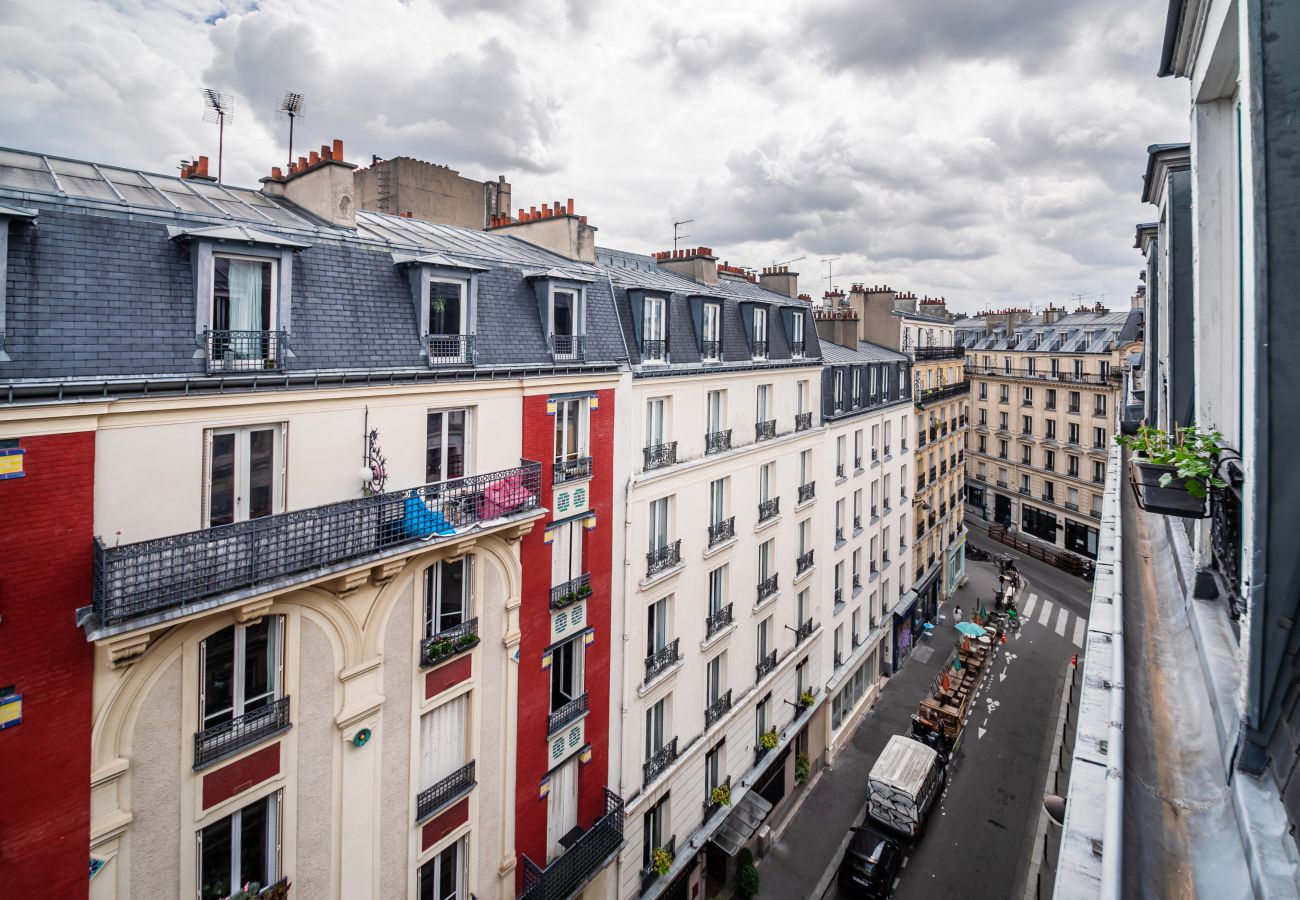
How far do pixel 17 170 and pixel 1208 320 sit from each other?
14906 mm

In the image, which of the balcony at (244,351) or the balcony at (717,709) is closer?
the balcony at (244,351)

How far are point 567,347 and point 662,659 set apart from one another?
8871 mm

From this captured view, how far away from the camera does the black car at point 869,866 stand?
20.1 metres

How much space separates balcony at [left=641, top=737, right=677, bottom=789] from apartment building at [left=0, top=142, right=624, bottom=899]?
2738mm

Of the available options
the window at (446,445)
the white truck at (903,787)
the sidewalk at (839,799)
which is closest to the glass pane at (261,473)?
the window at (446,445)

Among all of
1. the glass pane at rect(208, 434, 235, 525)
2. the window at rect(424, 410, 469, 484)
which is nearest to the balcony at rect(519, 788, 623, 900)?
the window at rect(424, 410, 469, 484)

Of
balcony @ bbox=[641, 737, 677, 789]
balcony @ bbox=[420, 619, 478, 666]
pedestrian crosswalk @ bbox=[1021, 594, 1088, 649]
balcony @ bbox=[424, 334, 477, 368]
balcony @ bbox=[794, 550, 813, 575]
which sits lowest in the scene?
pedestrian crosswalk @ bbox=[1021, 594, 1088, 649]

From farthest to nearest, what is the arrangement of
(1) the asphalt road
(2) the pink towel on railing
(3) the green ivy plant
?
(1) the asphalt road, (2) the pink towel on railing, (3) the green ivy plant

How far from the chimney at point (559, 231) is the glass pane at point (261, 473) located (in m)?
10.5

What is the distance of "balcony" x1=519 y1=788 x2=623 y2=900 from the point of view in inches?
549

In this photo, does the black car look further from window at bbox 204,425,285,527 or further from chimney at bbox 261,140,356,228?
chimney at bbox 261,140,356,228

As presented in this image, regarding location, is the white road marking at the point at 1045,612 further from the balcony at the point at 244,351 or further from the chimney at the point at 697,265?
the balcony at the point at 244,351

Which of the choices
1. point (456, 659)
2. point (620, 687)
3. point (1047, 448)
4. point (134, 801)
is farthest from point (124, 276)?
point (1047, 448)

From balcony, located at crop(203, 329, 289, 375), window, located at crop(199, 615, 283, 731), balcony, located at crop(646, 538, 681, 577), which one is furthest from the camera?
balcony, located at crop(646, 538, 681, 577)
